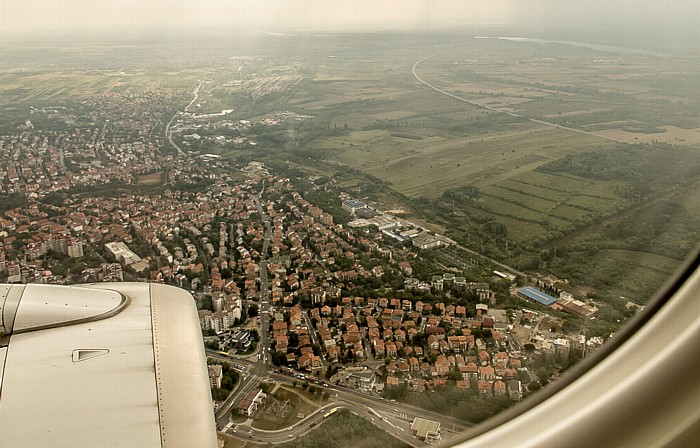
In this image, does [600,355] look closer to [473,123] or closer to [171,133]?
[171,133]

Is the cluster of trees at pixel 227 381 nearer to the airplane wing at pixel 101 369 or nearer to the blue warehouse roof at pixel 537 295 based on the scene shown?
the airplane wing at pixel 101 369

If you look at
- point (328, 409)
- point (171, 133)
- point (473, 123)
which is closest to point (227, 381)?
point (328, 409)

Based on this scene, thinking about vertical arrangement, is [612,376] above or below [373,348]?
above

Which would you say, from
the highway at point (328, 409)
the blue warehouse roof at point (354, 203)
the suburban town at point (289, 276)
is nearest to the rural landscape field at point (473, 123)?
the blue warehouse roof at point (354, 203)

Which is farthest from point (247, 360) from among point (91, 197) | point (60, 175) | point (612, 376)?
point (60, 175)

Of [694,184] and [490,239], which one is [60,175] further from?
[694,184]

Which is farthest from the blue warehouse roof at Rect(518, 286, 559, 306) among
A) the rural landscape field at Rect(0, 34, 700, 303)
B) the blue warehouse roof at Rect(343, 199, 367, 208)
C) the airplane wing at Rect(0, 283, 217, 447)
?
the blue warehouse roof at Rect(343, 199, 367, 208)
